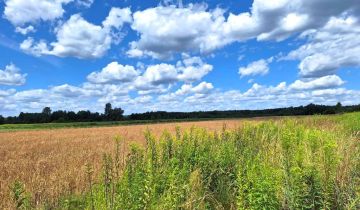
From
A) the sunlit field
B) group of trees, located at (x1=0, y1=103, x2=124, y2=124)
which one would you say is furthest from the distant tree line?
the sunlit field

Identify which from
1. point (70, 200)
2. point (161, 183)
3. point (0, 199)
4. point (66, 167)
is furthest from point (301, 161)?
point (66, 167)

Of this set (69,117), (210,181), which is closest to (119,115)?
(69,117)

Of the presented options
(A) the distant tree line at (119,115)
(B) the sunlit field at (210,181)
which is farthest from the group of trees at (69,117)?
(B) the sunlit field at (210,181)

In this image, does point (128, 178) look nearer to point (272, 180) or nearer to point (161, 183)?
point (161, 183)

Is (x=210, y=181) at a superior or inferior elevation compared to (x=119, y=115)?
inferior

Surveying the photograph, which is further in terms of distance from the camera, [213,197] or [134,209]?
[213,197]

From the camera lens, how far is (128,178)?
21.1ft

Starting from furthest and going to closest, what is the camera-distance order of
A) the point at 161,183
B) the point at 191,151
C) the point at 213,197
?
the point at 191,151 → the point at 213,197 → the point at 161,183

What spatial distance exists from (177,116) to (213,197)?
404 ft

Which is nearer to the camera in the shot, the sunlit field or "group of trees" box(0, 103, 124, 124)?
the sunlit field

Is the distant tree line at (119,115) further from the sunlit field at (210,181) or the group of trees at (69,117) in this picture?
the sunlit field at (210,181)

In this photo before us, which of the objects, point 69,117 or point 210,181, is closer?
point 210,181

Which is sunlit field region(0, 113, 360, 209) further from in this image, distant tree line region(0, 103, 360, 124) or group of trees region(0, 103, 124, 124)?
group of trees region(0, 103, 124, 124)

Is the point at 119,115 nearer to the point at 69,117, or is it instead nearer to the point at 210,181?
the point at 69,117
